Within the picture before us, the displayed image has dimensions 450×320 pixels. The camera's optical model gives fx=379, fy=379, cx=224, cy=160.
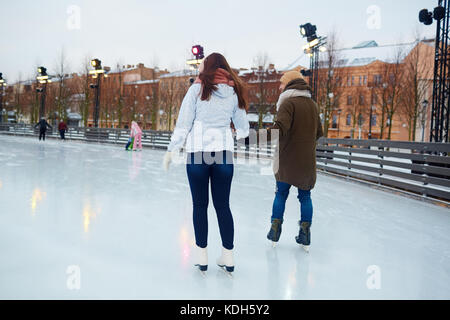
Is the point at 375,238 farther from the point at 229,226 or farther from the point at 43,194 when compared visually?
the point at 43,194

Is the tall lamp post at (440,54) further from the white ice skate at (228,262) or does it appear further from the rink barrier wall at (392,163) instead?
the white ice skate at (228,262)

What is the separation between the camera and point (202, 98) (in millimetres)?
2631

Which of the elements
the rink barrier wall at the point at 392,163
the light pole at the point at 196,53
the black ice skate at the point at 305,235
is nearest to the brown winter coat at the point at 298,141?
the rink barrier wall at the point at 392,163

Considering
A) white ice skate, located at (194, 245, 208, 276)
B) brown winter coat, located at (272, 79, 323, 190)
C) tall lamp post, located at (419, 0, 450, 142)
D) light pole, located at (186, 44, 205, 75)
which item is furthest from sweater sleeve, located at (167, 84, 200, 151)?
light pole, located at (186, 44, 205, 75)

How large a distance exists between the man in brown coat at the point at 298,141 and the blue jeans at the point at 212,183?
32.3 inches

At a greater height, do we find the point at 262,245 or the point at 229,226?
the point at 229,226

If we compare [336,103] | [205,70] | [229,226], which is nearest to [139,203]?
[229,226]

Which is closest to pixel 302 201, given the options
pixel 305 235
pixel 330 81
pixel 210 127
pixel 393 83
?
pixel 305 235

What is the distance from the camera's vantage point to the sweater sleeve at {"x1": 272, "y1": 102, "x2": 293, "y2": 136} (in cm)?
327

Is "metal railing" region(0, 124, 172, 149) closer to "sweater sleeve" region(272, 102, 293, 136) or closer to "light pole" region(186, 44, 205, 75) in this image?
"light pole" region(186, 44, 205, 75)

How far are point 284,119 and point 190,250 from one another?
4.76ft

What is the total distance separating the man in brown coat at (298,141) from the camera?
132 inches

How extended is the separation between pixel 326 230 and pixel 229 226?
6.51 feet

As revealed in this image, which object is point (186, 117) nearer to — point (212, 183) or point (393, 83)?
point (212, 183)
